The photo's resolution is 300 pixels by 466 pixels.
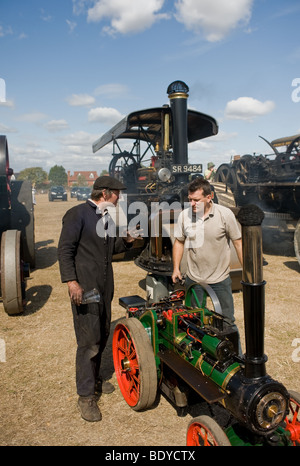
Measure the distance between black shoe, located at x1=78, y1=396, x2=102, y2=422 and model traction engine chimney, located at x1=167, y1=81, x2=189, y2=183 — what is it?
17.4 ft

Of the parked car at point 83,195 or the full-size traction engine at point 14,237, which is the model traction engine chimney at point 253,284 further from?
the parked car at point 83,195

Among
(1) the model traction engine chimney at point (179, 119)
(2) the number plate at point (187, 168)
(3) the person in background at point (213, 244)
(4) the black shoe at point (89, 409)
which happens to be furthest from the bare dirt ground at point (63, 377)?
(1) the model traction engine chimney at point (179, 119)

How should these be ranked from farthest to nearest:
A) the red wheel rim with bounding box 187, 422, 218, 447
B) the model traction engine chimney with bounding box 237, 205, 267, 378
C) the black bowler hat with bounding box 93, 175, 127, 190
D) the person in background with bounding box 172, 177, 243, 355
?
the person in background with bounding box 172, 177, 243, 355, the black bowler hat with bounding box 93, 175, 127, 190, the red wheel rim with bounding box 187, 422, 218, 447, the model traction engine chimney with bounding box 237, 205, 267, 378

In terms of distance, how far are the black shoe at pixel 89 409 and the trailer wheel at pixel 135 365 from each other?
253mm

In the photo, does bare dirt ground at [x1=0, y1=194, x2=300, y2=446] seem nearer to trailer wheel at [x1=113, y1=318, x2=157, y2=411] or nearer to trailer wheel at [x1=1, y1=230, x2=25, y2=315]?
trailer wheel at [x1=113, y1=318, x2=157, y2=411]

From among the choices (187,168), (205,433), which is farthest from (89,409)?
(187,168)

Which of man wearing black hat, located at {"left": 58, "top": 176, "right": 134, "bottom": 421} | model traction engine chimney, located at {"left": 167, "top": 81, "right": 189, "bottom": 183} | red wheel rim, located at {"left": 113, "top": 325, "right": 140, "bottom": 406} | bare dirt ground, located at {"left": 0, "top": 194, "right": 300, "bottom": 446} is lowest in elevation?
bare dirt ground, located at {"left": 0, "top": 194, "right": 300, "bottom": 446}

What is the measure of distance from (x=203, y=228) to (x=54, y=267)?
16.9ft

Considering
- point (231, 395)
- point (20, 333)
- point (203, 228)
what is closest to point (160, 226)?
point (203, 228)

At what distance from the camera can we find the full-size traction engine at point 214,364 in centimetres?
170

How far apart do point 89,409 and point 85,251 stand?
1203mm

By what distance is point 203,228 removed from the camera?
3.02 metres

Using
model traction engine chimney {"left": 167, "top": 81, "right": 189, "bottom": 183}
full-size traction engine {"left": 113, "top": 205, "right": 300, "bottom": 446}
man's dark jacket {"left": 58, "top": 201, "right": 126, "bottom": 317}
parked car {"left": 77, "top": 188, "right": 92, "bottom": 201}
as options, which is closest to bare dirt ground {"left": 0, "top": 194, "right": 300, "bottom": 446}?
full-size traction engine {"left": 113, "top": 205, "right": 300, "bottom": 446}

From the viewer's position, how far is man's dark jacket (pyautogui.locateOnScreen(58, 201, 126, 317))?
265 centimetres
